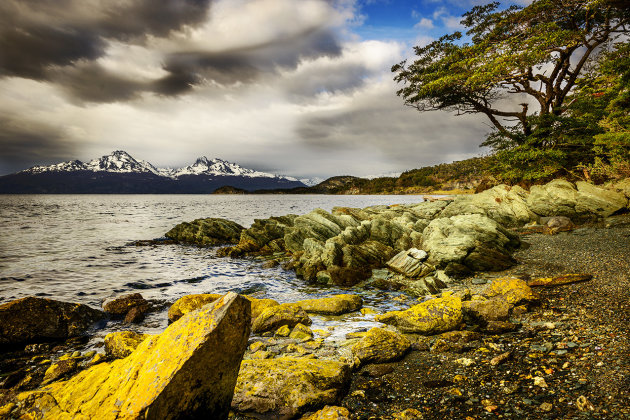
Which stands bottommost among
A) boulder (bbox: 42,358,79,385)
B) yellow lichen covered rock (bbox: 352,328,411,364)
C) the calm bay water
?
the calm bay water

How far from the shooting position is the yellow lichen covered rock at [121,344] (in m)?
7.57

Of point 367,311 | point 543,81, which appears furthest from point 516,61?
point 367,311

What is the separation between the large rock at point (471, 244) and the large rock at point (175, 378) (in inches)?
502

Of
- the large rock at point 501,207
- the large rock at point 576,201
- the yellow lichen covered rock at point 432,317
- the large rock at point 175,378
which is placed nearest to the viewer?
the large rock at point 175,378

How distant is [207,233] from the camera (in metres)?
32.0

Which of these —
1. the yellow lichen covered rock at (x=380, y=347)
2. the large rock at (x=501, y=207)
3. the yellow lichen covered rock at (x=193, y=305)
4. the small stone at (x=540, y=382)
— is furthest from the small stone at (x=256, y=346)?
the large rock at (x=501, y=207)

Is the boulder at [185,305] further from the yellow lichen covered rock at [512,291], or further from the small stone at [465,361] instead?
the yellow lichen covered rock at [512,291]

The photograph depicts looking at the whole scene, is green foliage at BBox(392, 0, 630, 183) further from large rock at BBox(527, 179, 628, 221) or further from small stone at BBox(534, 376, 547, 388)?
small stone at BBox(534, 376, 547, 388)

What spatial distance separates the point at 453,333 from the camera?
303 inches

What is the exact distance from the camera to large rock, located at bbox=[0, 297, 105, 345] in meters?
8.87

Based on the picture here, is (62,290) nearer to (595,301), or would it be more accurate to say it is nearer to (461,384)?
(461,384)

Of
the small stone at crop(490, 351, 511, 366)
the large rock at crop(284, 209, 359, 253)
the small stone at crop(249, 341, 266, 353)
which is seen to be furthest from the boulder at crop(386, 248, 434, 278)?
the small stone at crop(249, 341, 266, 353)

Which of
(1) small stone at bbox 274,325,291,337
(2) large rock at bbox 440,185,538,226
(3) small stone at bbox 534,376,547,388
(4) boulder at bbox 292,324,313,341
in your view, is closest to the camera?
(3) small stone at bbox 534,376,547,388

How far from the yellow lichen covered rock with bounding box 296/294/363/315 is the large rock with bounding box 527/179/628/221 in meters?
21.6
